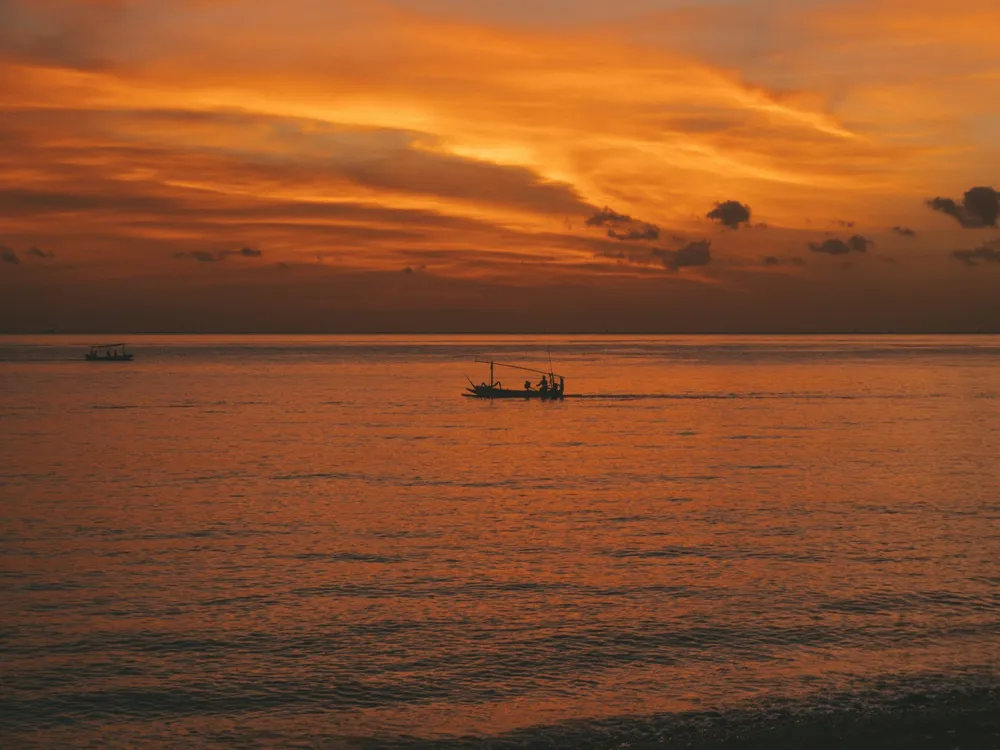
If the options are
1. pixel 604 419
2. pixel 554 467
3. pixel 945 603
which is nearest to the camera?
pixel 945 603

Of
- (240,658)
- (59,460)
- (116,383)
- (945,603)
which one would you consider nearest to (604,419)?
(59,460)

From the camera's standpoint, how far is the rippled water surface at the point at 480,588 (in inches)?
900

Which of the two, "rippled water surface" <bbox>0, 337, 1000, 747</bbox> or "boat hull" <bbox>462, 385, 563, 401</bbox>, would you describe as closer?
"rippled water surface" <bbox>0, 337, 1000, 747</bbox>

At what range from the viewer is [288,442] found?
79.9 meters

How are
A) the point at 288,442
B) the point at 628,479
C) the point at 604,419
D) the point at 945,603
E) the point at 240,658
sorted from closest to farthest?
the point at 240,658 → the point at 945,603 → the point at 628,479 → the point at 288,442 → the point at 604,419

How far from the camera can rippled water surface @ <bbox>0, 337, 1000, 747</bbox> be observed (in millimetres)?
22859

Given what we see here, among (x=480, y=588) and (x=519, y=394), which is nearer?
(x=480, y=588)

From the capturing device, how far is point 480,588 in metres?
33.3

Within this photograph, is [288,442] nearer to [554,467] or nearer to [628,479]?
[554,467]

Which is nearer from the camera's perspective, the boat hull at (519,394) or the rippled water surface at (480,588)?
the rippled water surface at (480,588)

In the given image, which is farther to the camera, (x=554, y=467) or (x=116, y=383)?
(x=116, y=383)

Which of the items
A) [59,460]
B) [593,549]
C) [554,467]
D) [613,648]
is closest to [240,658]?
[613,648]

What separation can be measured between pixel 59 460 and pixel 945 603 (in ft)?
187

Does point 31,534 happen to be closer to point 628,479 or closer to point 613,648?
point 613,648
